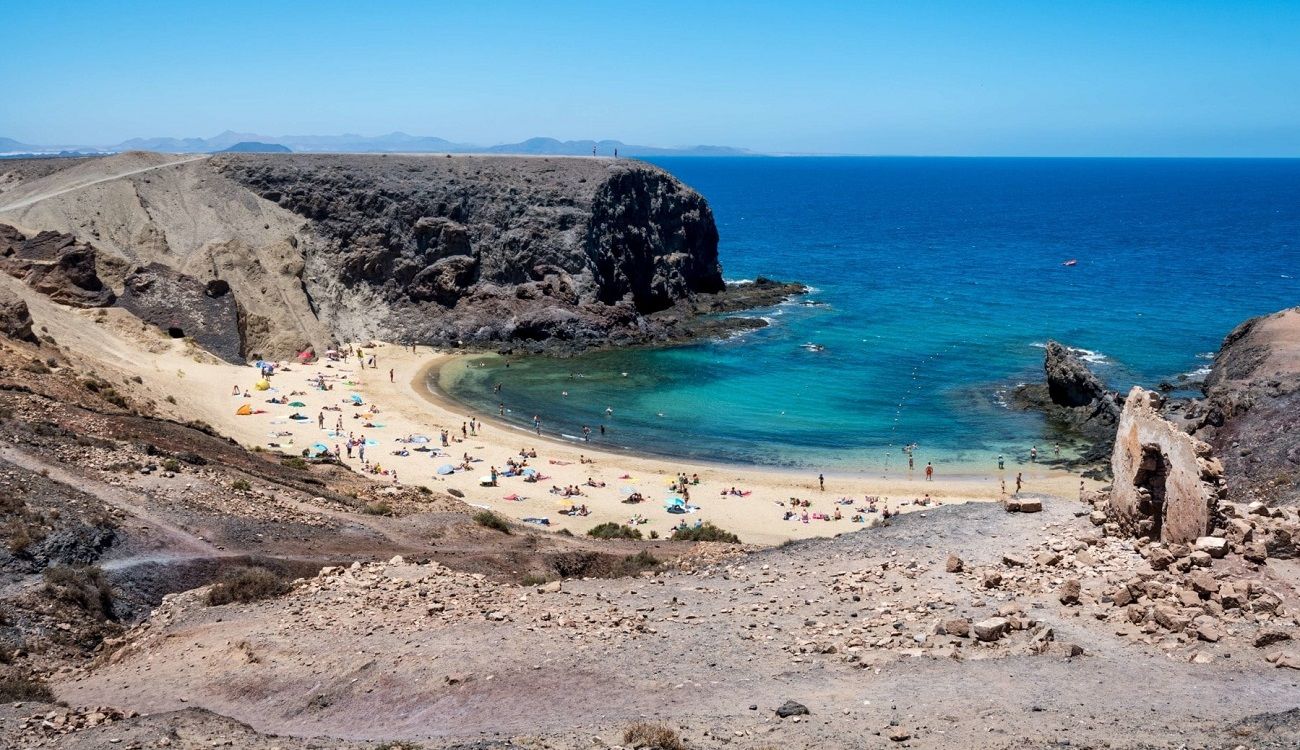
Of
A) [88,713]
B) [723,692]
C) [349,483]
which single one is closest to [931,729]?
[723,692]

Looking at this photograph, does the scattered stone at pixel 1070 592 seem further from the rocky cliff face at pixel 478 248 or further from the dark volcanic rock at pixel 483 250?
the rocky cliff face at pixel 478 248

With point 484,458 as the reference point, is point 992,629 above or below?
above

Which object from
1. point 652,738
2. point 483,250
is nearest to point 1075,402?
point 483,250

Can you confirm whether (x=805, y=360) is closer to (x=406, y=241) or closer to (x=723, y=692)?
(x=406, y=241)

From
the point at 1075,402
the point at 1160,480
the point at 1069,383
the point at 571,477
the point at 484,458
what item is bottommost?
the point at 571,477

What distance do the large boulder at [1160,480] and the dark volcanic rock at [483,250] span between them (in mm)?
40589

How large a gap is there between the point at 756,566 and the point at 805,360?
113ft

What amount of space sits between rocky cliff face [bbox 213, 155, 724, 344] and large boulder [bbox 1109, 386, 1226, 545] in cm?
4080

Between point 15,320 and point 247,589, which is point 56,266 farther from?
point 247,589

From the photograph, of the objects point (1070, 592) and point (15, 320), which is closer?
point (1070, 592)

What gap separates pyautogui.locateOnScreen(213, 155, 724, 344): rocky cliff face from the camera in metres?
59.5

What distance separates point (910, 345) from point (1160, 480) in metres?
40.1

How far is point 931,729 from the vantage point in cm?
1252

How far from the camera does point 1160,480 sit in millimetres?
18250
